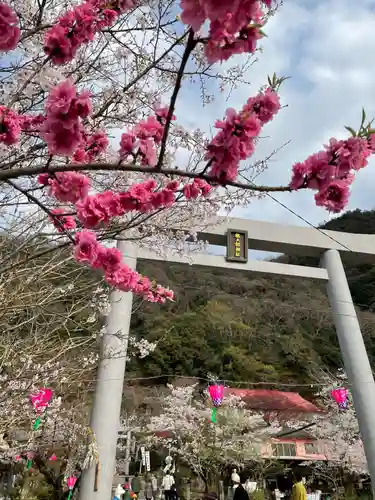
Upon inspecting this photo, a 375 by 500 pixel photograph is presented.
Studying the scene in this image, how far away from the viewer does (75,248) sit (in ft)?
5.64

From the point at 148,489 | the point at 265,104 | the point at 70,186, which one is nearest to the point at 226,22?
the point at 265,104

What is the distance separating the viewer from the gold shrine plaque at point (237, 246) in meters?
5.35

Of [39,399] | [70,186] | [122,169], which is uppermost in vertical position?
[39,399]

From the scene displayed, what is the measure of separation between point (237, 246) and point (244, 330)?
14.5m

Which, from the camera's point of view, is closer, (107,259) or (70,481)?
(107,259)

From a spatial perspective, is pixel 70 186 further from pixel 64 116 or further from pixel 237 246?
pixel 237 246

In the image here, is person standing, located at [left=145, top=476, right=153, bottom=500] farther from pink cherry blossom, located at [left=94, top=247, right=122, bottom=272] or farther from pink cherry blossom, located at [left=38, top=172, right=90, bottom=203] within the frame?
pink cherry blossom, located at [left=38, top=172, right=90, bottom=203]

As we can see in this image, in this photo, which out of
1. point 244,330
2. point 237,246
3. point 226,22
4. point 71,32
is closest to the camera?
point 226,22

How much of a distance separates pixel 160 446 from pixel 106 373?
1099 cm

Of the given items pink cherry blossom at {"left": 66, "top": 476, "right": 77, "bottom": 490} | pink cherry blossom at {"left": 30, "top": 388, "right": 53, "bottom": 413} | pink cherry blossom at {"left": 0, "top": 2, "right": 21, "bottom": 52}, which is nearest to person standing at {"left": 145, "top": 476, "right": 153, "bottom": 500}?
pink cherry blossom at {"left": 66, "top": 476, "right": 77, "bottom": 490}

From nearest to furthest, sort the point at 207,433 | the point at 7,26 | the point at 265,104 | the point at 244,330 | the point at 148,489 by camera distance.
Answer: the point at 7,26
the point at 265,104
the point at 148,489
the point at 207,433
the point at 244,330

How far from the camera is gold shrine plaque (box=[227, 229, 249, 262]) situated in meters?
5.35

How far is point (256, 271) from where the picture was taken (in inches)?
219

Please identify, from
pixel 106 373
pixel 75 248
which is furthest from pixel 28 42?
pixel 106 373
